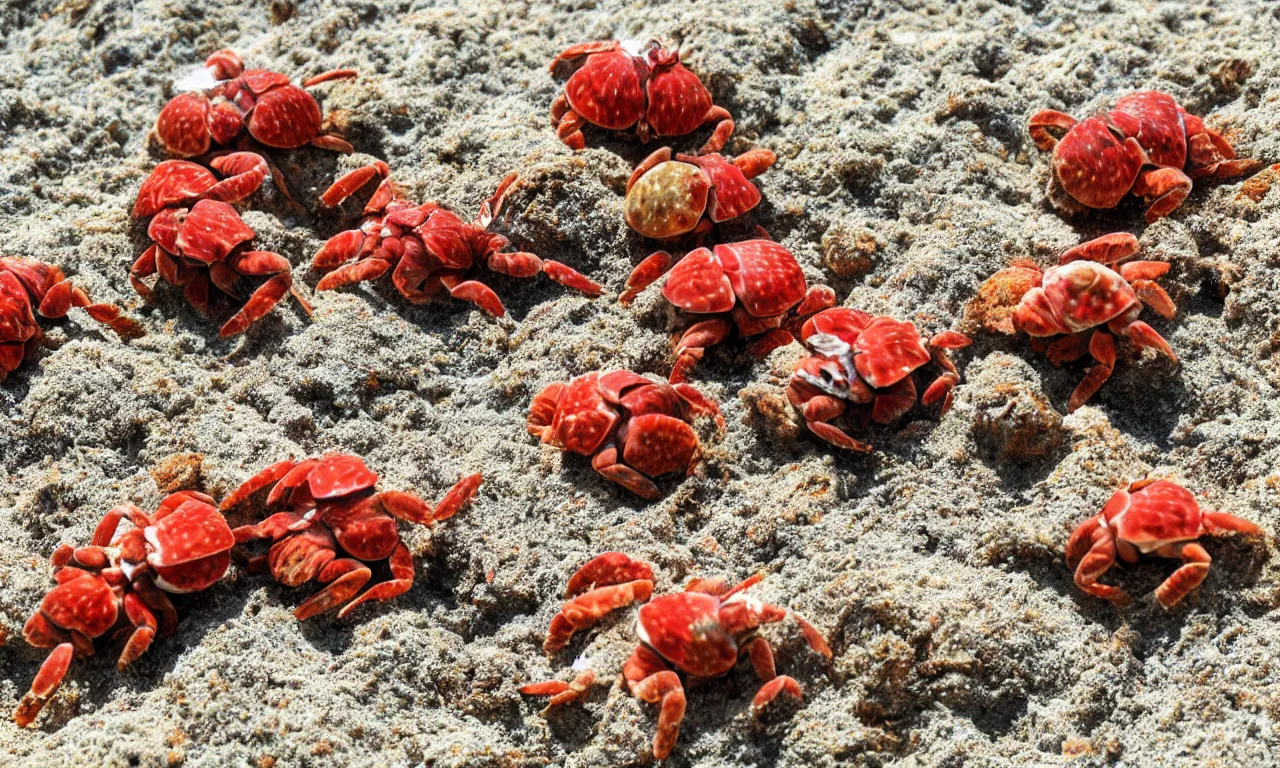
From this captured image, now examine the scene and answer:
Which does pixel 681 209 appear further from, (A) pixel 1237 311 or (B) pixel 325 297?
(A) pixel 1237 311

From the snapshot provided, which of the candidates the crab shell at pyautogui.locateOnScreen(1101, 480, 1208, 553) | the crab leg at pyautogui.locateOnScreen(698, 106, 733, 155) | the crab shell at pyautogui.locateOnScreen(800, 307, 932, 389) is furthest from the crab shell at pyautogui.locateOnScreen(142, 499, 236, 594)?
the crab shell at pyautogui.locateOnScreen(1101, 480, 1208, 553)

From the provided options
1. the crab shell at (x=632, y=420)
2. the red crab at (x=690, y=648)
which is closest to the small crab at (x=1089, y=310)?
the crab shell at (x=632, y=420)

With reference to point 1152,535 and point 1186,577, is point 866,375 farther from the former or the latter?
point 1186,577

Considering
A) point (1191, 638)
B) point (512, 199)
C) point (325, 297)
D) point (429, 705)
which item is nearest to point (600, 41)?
point (512, 199)

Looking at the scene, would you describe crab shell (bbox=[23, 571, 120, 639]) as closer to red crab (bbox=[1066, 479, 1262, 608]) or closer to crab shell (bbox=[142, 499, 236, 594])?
crab shell (bbox=[142, 499, 236, 594])

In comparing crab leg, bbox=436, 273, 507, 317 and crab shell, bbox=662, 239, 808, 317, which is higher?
crab shell, bbox=662, 239, 808, 317

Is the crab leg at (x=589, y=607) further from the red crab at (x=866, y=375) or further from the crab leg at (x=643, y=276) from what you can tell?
the crab leg at (x=643, y=276)
